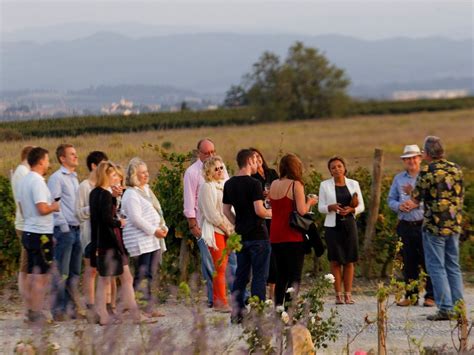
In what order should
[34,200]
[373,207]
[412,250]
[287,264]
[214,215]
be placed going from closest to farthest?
[34,200] → [287,264] → [214,215] → [412,250] → [373,207]

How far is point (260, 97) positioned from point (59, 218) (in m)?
73.3

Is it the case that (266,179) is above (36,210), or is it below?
above

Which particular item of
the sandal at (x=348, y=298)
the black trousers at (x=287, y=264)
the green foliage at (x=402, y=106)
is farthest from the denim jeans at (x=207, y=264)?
the green foliage at (x=402, y=106)

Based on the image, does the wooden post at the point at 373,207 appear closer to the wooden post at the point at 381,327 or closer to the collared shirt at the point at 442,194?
the collared shirt at the point at 442,194

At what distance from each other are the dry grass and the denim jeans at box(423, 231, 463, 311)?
3895 mm

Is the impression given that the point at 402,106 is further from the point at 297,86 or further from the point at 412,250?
the point at 412,250

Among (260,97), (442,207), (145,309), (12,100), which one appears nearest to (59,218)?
(145,309)

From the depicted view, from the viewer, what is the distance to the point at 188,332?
231 inches

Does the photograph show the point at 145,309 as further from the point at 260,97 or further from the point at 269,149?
the point at 260,97

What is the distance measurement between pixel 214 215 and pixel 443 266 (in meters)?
2.23

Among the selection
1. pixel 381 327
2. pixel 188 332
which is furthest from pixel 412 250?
pixel 188 332

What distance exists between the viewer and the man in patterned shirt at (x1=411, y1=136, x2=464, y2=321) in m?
9.80

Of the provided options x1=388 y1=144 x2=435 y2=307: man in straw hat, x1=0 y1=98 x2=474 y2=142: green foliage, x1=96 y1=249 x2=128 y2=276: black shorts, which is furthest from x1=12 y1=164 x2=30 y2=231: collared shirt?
x1=0 y1=98 x2=474 y2=142: green foliage

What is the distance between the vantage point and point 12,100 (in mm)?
16641
